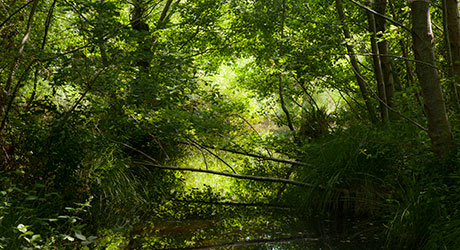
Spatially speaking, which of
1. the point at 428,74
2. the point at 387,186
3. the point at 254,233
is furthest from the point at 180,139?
the point at 428,74

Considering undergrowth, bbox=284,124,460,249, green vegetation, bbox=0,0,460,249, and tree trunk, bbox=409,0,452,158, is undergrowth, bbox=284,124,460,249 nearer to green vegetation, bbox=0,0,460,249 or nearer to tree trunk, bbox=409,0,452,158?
green vegetation, bbox=0,0,460,249

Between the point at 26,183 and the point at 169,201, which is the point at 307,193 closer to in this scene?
the point at 169,201

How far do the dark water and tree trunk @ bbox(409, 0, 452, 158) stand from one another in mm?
1257

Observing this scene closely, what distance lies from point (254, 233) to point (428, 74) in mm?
2396

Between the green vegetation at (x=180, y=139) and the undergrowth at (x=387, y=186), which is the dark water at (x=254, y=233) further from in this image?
the undergrowth at (x=387, y=186)

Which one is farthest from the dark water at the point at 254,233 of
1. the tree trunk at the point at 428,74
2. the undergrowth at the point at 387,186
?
the tree trunk at the point at 428,74

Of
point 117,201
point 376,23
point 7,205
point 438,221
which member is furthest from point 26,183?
point 376,23

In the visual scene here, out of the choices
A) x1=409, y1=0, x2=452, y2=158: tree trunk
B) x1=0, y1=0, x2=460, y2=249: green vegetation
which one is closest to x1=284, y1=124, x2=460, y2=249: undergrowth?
x1=0, y1=0, x2=460, y2=249: green vegetation

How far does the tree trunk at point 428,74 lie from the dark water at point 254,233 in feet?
4.12

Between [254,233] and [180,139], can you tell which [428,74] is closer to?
[254,233]

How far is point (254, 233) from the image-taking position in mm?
5066

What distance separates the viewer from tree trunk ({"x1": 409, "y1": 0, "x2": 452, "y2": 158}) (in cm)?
424

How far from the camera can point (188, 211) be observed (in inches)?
243

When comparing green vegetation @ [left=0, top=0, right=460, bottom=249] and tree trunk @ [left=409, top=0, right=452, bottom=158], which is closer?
green vegetation @ [left=0, top=0, right=460, bottom=249]
